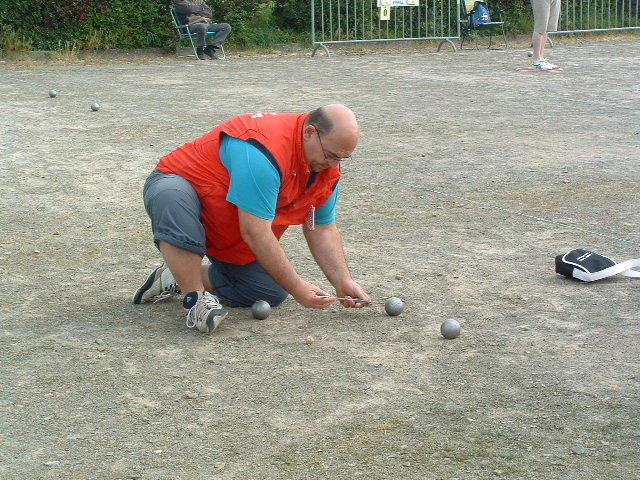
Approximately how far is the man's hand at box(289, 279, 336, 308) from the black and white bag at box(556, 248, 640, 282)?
1473mm

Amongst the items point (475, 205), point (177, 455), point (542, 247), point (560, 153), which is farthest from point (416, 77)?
point (177, 455)

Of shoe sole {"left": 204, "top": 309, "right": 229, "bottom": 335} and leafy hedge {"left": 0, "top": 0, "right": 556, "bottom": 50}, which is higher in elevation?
leafy hedge {"left": 0, "top": 0, "right": 556, "bottom": 50}

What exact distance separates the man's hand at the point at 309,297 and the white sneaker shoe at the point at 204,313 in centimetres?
38

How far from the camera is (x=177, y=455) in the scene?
3.56 metres

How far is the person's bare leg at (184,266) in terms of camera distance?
4.77m

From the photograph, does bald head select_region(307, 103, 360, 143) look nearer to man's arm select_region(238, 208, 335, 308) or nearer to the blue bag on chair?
man's arm select_region(238, 208, 335, 308)

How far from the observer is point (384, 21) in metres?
19.7

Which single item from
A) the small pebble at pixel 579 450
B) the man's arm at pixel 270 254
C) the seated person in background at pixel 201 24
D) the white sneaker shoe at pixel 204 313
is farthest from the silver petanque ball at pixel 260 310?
the seated person in background at pixel 201 24

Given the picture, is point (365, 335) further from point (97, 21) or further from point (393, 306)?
point (97, 21)

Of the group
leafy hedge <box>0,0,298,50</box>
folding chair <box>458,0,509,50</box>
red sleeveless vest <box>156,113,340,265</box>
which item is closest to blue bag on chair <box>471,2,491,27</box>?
folding chair <box>458,0,509,50</box>

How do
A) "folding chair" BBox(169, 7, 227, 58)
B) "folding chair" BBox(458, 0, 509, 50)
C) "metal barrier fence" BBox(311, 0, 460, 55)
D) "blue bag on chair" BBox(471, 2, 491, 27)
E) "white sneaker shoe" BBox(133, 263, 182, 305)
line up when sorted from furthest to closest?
"metal barrier fence" BBox(311, 0, 460, 55) < "folding chair" BBox(458, 0, 509, 50) < "blue bag on chair" BBox(471, 2, 491, 27) < "folding chair" BBox(169, 7, 227, 58) < "white sneaker shoe" BBox(133, 263, 182, 305)

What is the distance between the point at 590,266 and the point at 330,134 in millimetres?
1815

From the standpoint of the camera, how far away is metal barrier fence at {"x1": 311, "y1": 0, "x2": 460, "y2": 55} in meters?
19.1

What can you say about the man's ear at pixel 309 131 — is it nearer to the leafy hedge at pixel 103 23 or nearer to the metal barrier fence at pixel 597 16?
the leafy hedge at pixel 103 23
